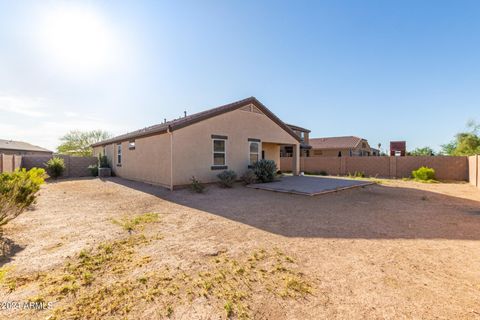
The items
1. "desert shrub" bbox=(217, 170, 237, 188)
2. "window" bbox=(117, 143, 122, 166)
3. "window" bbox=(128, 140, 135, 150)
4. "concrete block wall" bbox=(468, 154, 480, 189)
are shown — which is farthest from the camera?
Result: "window" bbox=(117, 143, 122, 166)

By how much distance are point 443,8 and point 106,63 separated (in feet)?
50.6

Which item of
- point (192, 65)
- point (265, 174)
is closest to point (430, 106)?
point (265, 174)

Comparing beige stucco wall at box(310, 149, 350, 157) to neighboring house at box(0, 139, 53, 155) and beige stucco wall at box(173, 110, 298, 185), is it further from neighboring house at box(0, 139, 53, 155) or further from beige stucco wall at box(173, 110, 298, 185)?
neighboring house at box(0, 139, 53, 155)

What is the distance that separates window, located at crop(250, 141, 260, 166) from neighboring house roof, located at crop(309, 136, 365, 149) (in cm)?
2217

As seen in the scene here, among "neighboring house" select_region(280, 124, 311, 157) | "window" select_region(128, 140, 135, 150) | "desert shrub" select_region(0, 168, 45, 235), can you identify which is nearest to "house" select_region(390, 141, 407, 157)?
"neighboring house" select_region(280, 124, 311, 157)

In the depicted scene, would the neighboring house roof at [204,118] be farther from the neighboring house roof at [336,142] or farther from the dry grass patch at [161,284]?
the neighboring house roof at [336,142]

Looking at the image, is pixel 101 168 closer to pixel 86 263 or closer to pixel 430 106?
pixel 86 263

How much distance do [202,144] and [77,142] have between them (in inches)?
1320

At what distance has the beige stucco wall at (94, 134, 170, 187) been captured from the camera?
10.6 metres

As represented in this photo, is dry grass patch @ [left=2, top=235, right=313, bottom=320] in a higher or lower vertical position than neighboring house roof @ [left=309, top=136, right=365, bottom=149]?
lower

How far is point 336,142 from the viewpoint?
3356 centimetres

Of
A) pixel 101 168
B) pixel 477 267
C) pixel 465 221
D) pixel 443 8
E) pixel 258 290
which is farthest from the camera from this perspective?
pixel 101 168

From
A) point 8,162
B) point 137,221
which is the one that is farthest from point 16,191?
point 8,162

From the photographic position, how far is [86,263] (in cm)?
321
